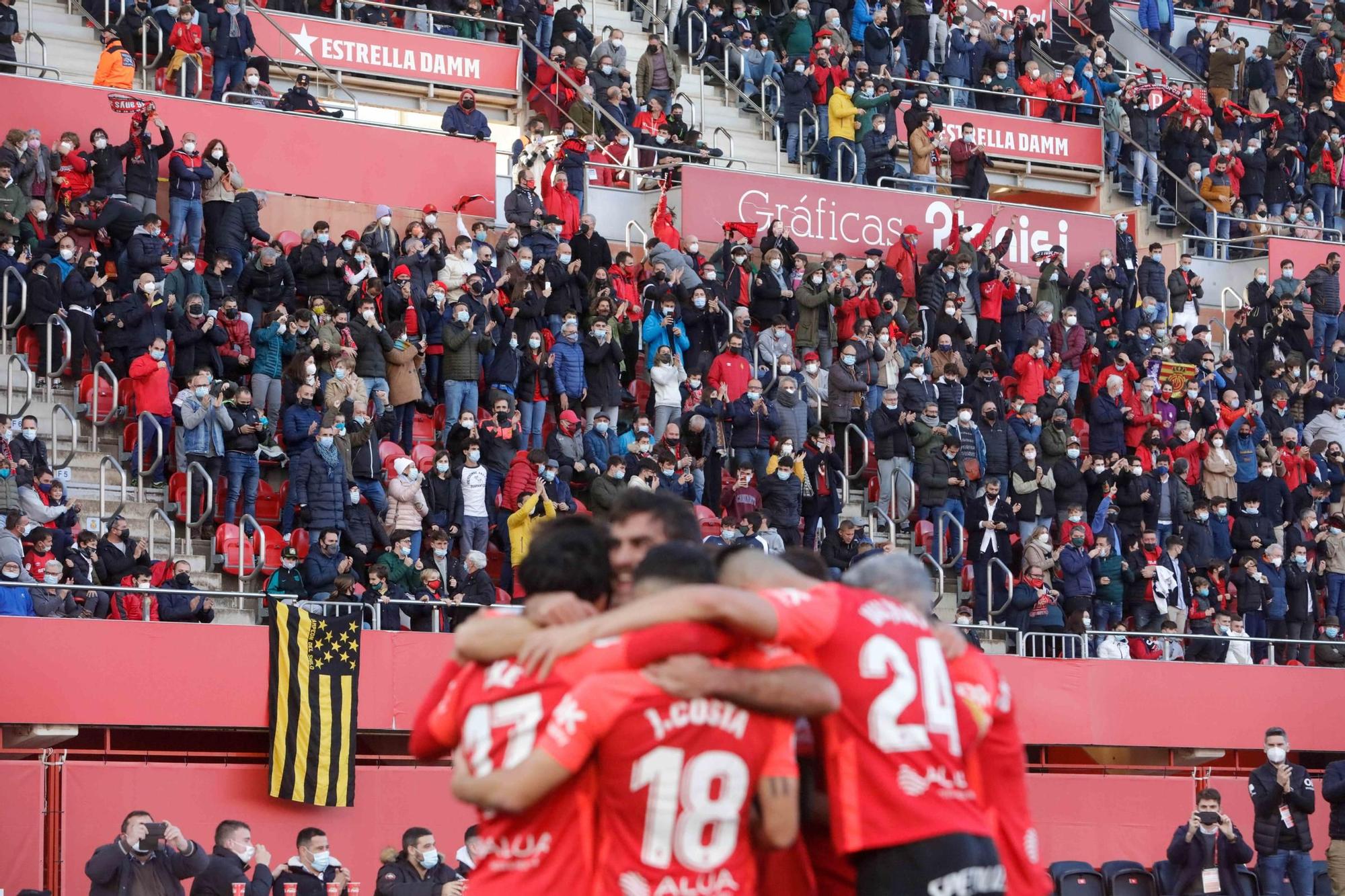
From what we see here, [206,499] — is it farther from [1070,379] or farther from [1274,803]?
[1070,379]

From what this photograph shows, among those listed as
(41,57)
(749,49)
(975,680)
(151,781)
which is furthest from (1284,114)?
(975,680)

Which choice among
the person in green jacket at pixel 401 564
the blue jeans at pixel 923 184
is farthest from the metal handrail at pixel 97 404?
the blue jeans at pixel 923 184

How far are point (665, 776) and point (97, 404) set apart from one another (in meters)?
15.1

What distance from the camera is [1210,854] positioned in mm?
16281

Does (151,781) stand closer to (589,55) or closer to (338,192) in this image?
(338,192)

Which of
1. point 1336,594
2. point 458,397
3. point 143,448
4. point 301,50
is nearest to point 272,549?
point 143,448

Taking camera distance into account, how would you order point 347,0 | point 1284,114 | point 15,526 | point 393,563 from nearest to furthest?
point 15,526, point 393,563, point 347,0, point 1284,114

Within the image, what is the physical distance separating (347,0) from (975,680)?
23447mm

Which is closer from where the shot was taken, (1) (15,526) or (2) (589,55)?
(1) (15,526)

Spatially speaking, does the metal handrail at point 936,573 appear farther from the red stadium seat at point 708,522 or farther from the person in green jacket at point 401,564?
the person in green jacket at point 401,564

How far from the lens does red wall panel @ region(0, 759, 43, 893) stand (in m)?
16.6

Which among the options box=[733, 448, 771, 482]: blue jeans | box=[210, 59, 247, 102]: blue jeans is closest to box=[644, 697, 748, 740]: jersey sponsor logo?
box=[733, 448, 771, 482]: blue jeans

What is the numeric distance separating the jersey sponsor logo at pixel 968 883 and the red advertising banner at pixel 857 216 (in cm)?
2113

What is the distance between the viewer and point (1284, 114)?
112 feet
